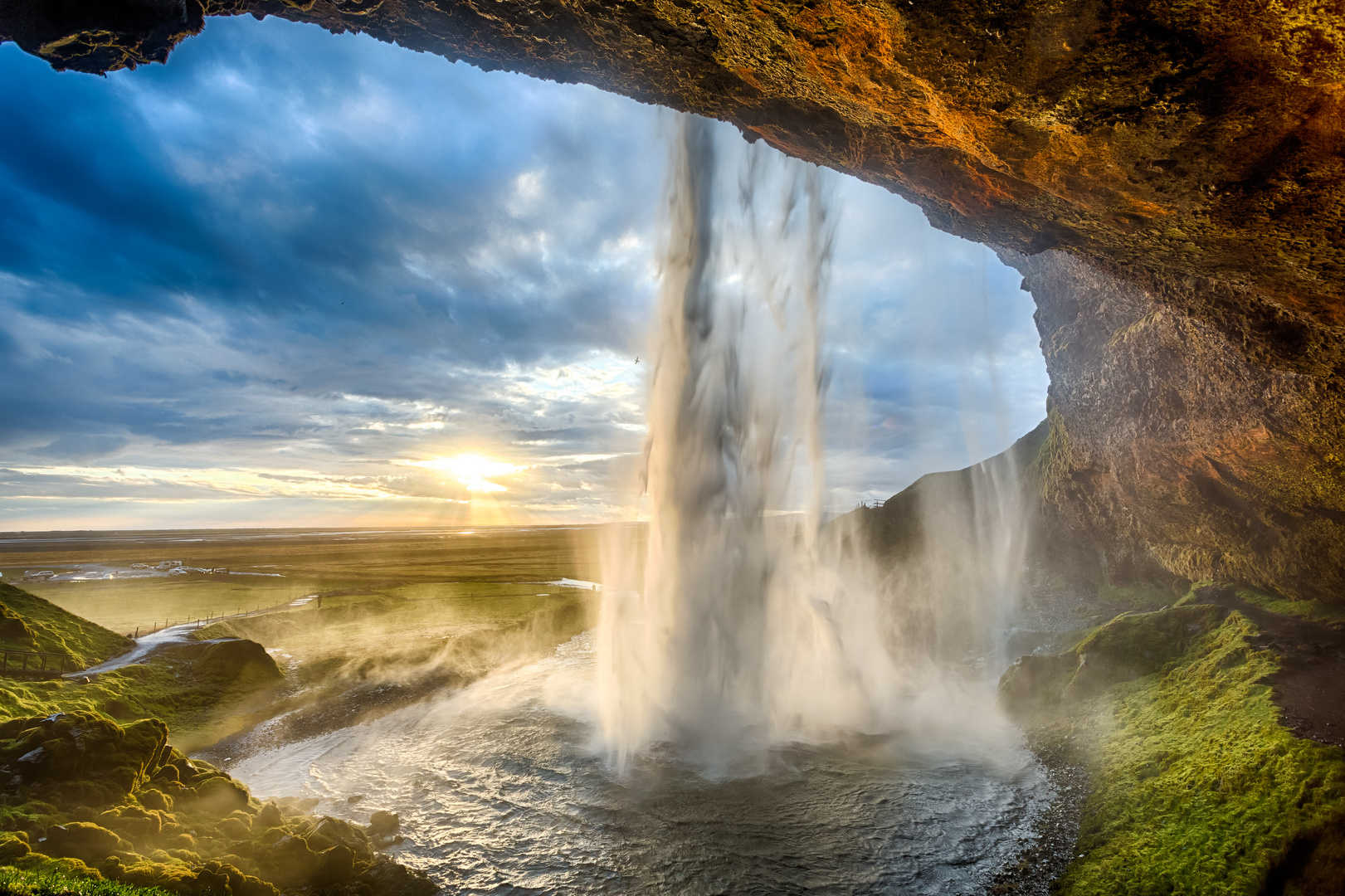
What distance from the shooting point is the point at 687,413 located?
21750 millimetres

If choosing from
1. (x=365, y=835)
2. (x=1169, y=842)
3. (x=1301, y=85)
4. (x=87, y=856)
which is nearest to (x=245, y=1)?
(x=87, y=856)

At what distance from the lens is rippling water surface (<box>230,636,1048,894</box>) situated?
10.4 meters

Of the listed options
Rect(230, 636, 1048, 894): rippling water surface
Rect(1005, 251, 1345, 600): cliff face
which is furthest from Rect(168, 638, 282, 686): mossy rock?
Rect(1005, 251, 1345, 600): cliff face

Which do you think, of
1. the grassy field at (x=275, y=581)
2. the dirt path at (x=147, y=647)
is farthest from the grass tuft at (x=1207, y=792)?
the grassy field at (x=275, y=581)

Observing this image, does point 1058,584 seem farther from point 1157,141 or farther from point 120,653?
point 120,653

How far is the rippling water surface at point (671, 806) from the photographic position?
1040 centimetres

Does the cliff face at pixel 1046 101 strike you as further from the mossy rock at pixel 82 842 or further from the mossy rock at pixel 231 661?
the mossy rock at pixel 231 661

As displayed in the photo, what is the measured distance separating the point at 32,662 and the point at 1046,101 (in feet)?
106

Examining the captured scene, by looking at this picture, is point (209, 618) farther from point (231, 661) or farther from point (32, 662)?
point (32, 662)

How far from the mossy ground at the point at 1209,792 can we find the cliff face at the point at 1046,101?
687 centimetres

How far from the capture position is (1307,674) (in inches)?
493

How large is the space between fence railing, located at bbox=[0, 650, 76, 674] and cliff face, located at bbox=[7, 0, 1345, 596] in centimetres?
2074

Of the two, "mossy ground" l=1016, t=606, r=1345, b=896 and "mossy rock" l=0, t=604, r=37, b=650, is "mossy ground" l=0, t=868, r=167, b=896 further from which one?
"mossy rock" l=0, t=604, r=37, b=650

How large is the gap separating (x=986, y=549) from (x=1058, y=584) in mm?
5185
